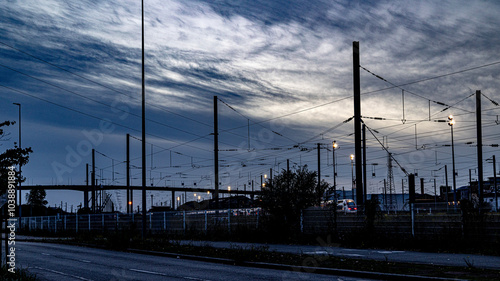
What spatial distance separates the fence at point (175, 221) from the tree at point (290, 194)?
5.72 ft

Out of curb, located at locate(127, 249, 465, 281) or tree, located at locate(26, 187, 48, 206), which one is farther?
tree, located at locate(26, 187, 48, 206)

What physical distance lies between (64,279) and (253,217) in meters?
17.6

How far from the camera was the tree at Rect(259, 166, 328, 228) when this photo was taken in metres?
28.3

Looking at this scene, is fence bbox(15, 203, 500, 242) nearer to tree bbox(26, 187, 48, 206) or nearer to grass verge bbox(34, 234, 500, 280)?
grass verge bbox(34, 234, 500, 280)

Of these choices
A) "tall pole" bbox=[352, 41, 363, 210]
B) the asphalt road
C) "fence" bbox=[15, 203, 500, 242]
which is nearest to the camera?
the asphalt road

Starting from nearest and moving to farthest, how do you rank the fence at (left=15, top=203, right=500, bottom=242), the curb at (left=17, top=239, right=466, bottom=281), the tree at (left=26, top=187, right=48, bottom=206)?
the curb at (left=17, top=239, right=466, bottom=281) → the fence at (left=15, top=203, right=500, bottom=242) → the tree at (left=26, top=187, right=48, bottom=206)

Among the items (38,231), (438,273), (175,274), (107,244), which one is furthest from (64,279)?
(38,231)

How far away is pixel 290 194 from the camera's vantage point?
28.4 meters

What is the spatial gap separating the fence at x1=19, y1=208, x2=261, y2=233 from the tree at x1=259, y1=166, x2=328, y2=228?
1.74 metres

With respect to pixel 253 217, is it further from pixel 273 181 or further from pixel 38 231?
pixel 38 231

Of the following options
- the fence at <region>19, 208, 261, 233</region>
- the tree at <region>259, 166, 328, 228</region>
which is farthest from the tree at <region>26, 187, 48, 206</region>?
the tree at <region>259, 166, 328, 228</region>

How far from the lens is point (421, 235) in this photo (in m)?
22.6

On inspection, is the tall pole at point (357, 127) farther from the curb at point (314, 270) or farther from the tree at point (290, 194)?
the curb at point (314, 270)

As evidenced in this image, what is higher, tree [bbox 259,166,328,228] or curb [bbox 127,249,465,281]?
tree [bbox 259,166,328,228]
